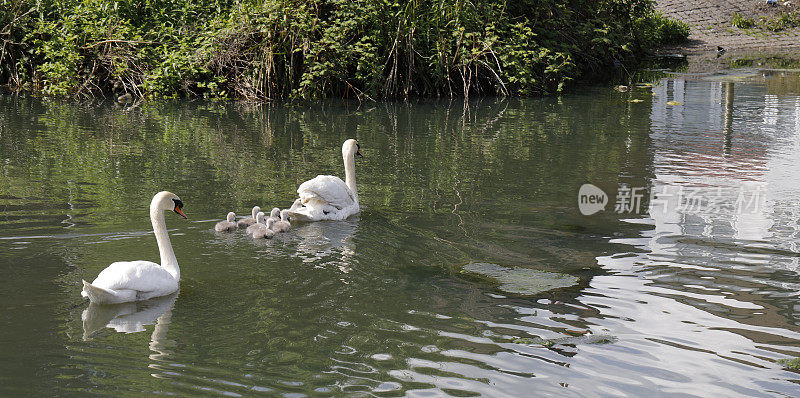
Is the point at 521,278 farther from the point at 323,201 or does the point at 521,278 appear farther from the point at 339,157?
the point at 339,157

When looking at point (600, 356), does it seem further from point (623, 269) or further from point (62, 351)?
point (62, 351)

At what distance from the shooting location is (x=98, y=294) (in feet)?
20.7

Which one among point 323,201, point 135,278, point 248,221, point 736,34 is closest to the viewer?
point 135,278

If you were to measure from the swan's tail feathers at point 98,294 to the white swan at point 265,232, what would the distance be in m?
2.08

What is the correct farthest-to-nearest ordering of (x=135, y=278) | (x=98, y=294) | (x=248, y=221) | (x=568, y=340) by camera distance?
(x=248, y=221), (x=135, y=278), (x=98, y=294), (x=568, y=340)

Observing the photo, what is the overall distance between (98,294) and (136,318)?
337 millimetres

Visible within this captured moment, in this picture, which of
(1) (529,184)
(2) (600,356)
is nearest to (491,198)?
(1) (529,184)

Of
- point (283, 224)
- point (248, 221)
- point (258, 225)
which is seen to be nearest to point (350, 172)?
point (283, 224)

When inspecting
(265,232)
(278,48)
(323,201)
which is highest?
(278,48)

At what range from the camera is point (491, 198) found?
10328 millimetres

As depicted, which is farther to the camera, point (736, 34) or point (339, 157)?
point (736, 34)

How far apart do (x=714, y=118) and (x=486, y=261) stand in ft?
34.7

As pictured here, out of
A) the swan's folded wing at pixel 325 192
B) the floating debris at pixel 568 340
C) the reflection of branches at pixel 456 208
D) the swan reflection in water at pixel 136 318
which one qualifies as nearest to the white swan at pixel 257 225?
the swan's folded wing at pixel 325 192

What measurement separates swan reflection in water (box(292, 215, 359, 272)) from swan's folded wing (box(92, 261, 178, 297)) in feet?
5.11
